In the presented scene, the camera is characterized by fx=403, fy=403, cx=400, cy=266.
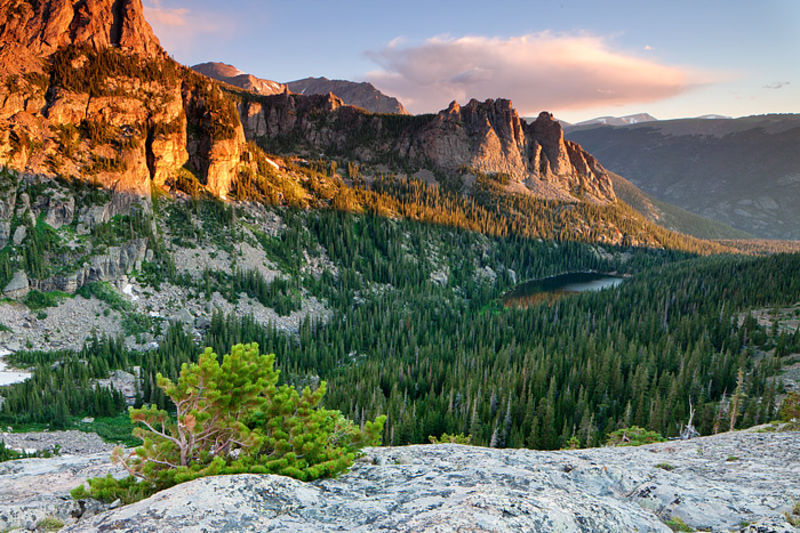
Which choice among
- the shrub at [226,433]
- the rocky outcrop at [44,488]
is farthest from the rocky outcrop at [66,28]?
the shrub at [226,433]

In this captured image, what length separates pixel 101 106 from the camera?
10725cm

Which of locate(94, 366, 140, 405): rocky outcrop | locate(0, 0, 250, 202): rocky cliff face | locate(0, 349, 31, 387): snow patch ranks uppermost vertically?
locate(0, 0, 250, 202): rocky cliff face

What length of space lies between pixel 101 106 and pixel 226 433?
128962mm

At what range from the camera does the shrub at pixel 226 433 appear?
1135cm

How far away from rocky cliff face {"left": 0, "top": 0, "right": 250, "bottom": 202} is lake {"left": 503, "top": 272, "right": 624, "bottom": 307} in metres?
113

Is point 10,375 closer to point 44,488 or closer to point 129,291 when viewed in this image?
point 129,291

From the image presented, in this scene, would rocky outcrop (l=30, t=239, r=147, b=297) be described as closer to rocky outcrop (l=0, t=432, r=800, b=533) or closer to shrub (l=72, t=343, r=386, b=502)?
rocky outcrop (l=0, t=432, r=800, b=533)

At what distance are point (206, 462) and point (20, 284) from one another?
3624 inches

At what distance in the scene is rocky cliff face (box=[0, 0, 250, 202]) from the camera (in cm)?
9575

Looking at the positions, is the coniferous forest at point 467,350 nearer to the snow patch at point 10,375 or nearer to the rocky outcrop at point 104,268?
the snow patch at point 10,375

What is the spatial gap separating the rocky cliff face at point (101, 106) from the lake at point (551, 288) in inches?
4445

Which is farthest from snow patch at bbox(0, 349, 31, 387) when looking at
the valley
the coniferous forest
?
the coniferous forest

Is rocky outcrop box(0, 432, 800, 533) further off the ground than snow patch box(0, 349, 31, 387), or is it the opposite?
rocky outcrop box(0, 432, 800, 533)

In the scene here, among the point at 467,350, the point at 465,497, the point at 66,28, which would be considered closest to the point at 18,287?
the point at 66,28
